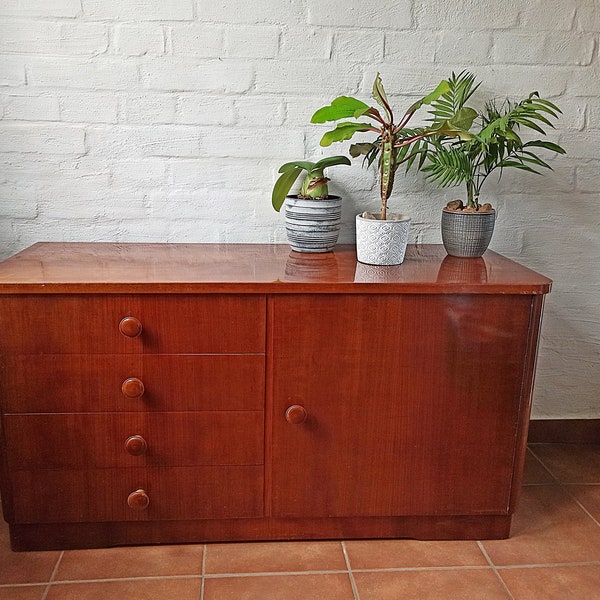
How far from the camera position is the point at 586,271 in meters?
2.17

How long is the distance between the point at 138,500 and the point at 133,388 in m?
0.29

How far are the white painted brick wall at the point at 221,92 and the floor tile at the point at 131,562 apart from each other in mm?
869

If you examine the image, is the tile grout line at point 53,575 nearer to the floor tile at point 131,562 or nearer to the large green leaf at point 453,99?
the floor tile at point 131,562

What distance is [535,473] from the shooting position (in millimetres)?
2113

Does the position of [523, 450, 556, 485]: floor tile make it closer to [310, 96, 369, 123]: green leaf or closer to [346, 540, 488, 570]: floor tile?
[346, 540, 488, 570]: floor tile

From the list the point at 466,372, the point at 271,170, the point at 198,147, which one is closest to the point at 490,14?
the point at 271,170

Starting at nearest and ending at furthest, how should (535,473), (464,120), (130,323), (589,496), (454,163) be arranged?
(130,323) → (464,120) → (454,163) → (589,496) → (535,473)

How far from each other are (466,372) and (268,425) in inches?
19.6

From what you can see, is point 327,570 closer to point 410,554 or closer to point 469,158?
point 410,554

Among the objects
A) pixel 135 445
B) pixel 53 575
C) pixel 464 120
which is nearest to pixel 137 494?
pixel 135 445

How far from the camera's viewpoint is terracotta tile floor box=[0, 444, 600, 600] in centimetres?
156

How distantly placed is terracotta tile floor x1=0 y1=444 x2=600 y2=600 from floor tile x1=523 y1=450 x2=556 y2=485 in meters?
0.23

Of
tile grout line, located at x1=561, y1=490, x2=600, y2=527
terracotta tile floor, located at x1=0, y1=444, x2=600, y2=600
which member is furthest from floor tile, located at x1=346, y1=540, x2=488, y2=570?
tile grout line, located at x1=561, y1=490, x2=600, y2=527

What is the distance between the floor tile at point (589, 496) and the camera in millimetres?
1931
